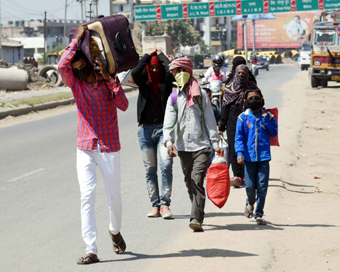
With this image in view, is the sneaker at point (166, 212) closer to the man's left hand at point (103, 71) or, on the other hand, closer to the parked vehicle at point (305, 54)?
the man's left hand at point (103, 71)

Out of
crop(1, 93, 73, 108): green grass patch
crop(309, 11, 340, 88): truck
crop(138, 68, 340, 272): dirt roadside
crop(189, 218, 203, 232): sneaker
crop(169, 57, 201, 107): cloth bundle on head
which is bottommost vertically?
crop(138, 68, 340, 272): dirt roadside

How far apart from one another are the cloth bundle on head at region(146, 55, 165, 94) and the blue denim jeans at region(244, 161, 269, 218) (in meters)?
1.31

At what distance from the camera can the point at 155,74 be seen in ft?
21.3

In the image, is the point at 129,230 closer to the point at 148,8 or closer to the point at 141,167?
the point at 141,167

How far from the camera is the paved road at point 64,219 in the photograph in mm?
5199

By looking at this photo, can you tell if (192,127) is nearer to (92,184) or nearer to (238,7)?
(92,184)

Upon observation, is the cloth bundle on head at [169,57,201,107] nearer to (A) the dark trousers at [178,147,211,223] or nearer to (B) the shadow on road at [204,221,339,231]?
(A) the dark trousers at [178,147,211,223]

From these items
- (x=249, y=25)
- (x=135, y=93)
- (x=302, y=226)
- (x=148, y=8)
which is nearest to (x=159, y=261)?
(x=302, y=226)

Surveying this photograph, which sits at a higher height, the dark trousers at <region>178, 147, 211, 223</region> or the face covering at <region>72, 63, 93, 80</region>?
the face covering at <region>72, 63, 93, 80</region>

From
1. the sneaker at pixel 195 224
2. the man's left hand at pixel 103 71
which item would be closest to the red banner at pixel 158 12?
the sneaker at pixel 195 224

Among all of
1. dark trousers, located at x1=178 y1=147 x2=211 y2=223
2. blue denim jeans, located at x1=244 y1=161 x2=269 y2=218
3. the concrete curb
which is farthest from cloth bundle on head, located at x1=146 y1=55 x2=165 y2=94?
the concrete curb

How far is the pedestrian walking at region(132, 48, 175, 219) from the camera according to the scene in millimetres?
6469

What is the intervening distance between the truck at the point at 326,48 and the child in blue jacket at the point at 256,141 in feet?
74.9

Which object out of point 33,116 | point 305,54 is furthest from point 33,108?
point 305,54
